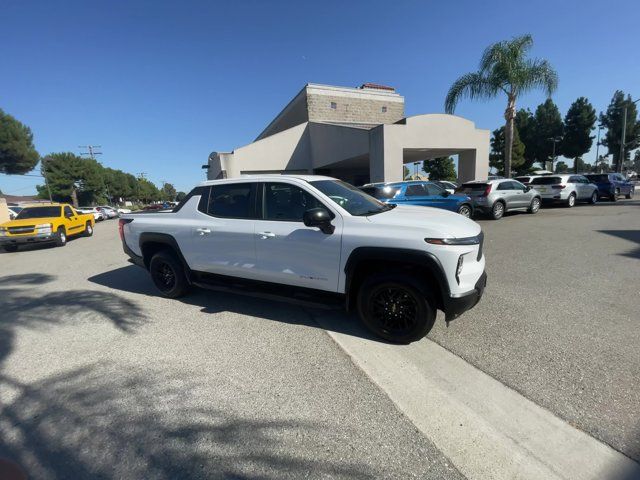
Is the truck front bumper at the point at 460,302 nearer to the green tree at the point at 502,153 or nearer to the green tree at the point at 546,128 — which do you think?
the green tree at the point at 502,153

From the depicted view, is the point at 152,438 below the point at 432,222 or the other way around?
below

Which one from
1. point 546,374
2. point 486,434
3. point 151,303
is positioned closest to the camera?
point 486,434

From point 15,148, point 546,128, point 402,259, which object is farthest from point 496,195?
point 15,148

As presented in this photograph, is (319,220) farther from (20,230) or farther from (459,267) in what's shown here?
(20,230)

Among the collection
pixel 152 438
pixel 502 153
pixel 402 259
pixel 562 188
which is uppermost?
pixel 502 153

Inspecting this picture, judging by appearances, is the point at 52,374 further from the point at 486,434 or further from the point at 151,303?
the point at 486,434

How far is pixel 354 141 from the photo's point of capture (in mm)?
18172

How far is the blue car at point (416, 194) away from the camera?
389 inches

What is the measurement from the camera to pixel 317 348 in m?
3.38

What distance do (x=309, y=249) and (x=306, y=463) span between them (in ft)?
6.77

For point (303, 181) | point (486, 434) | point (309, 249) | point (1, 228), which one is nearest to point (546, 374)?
point (486, 434)

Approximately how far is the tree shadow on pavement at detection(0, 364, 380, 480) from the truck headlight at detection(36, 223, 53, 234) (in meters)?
11.3

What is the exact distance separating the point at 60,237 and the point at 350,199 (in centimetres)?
1302

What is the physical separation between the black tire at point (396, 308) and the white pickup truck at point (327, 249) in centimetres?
1
